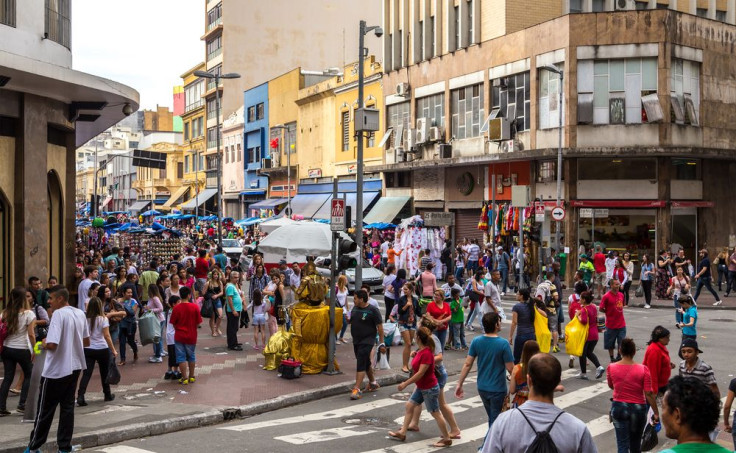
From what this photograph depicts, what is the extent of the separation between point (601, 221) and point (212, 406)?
24442mm

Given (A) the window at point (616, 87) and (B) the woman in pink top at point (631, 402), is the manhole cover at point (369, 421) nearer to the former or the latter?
(B) the woman in pink top at point (631, 402)

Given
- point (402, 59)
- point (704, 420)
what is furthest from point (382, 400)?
point (402, 59)

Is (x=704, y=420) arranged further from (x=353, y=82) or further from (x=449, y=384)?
(x=353, y=82)

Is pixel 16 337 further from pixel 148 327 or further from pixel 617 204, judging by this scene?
pixel 617 204

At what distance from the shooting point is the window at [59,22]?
730 inches

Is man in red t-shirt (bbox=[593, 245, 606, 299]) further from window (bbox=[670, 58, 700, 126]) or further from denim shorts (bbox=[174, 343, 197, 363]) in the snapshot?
denim shorts (bbox=[174, 343, 197, 363])

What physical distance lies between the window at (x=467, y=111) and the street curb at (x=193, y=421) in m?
26.0

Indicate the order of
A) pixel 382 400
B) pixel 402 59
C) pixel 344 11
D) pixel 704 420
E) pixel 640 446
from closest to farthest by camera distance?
pixel 704 420 < pixel 640 446 < pixel 382 400 < pixel 402 59 < pixel 344 11

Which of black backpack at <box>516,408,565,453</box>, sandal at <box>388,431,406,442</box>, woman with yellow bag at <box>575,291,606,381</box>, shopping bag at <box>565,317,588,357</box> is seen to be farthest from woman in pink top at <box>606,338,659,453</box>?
shopping bag at <box>565,317,588,357</box>

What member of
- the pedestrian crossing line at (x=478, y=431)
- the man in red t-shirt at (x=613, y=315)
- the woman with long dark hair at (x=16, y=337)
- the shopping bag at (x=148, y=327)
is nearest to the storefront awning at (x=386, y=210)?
the shopping bag at (x=148, y=327)

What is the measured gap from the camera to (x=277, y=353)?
1622 centimetres

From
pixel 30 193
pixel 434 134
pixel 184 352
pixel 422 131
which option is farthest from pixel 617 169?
pixel 184 352

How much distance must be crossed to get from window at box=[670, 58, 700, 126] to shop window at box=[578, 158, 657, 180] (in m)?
2.06

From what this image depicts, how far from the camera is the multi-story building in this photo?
1303 inches
